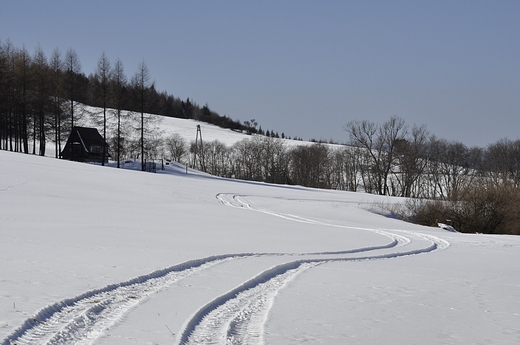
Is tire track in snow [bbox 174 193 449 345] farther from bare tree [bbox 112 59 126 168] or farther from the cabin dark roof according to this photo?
the cabin dark roof

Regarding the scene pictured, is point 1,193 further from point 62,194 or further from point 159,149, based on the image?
point 159,149

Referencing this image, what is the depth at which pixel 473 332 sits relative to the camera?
6855 millimetres

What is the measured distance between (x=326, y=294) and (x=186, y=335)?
11.2 feet

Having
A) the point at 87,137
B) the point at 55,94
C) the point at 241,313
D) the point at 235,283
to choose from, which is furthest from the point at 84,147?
the point at 241,313

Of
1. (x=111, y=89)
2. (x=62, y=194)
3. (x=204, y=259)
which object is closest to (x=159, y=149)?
(x=111, y=89)

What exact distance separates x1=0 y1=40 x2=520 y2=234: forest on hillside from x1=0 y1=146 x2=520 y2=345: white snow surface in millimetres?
16182

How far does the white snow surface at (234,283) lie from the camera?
6172 mm

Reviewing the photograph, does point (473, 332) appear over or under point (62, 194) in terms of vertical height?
under

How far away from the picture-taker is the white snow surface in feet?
20.2

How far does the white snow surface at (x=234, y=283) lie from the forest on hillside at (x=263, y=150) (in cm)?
1618

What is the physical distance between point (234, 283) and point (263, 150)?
95591 millimetres

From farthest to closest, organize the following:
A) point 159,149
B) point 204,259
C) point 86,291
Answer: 1. point 159,149
2. point 204,259
3. point 86,291

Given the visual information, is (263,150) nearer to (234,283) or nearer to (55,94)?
(55,94)

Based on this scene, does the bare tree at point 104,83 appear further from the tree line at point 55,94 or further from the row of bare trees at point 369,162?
the row of bare trees at point 369,162
